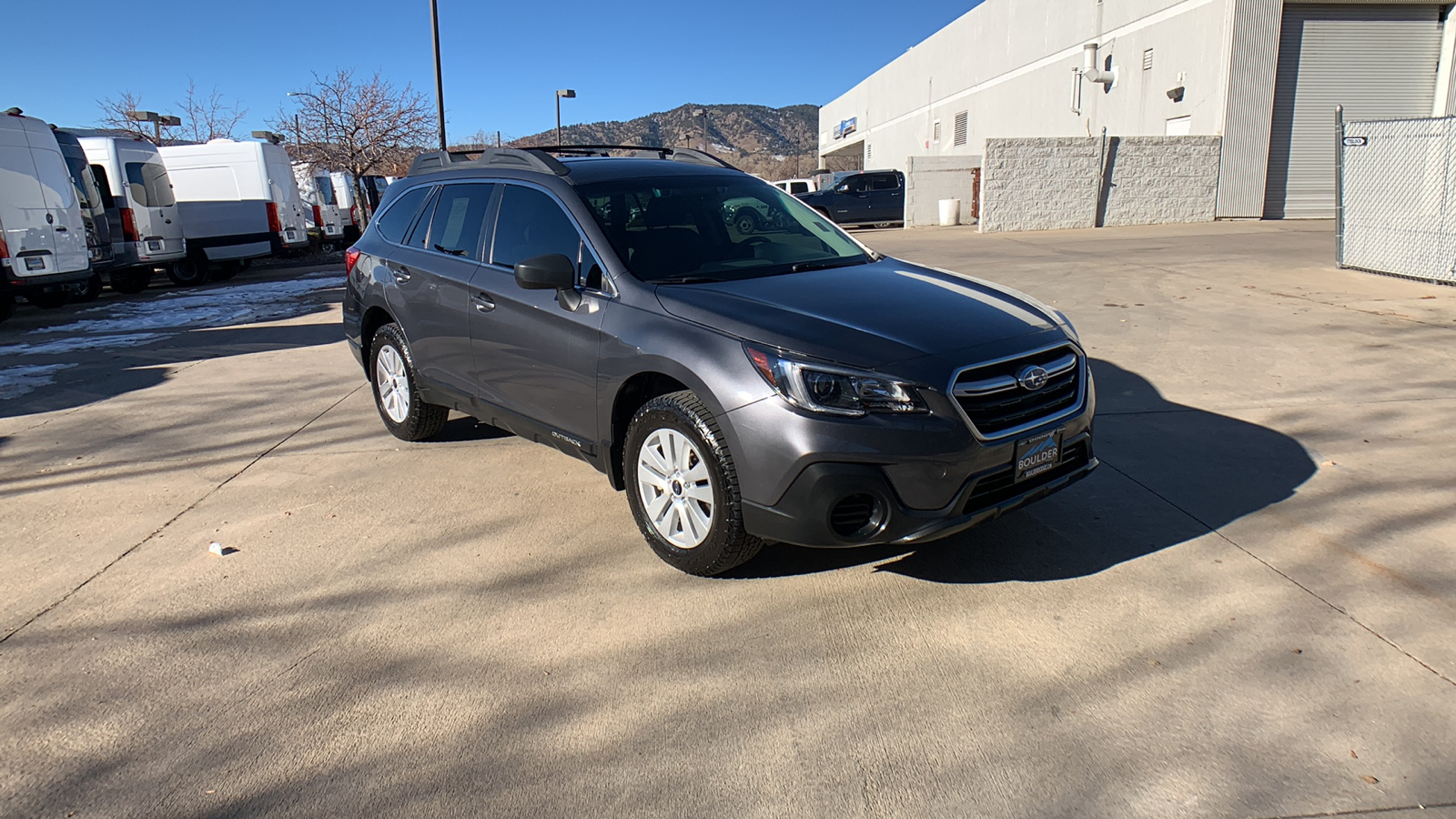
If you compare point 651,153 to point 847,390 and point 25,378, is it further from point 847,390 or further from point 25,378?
point 25,378

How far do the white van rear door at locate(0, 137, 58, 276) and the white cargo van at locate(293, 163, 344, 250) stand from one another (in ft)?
39.6

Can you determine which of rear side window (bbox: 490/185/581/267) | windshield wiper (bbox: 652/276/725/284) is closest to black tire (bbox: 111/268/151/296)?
rear side window (bbox: 490/185/581/267)

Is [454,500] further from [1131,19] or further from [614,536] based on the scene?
[1131,19]

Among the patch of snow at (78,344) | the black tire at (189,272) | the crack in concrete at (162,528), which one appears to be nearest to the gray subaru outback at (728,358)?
the crack in concrete at (162,528)

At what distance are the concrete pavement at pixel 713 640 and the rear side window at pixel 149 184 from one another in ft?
40.0

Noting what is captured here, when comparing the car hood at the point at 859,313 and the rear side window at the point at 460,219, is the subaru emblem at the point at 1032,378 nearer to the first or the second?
the car hood at the point at 859,313

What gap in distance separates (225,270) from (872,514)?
20.0 m

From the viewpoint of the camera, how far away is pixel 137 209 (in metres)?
16.3

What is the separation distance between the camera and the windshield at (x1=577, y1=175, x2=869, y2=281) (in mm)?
4387

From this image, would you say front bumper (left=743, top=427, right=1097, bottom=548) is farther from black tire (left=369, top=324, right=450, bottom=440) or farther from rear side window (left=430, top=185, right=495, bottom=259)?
black tire (left=369, top=324, right=450, bottom=440)

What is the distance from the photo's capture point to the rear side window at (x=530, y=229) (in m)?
4.56

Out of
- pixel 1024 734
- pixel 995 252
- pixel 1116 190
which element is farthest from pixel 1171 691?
pixel 1116 190

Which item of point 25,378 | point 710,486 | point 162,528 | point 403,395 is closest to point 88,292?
point 25,378

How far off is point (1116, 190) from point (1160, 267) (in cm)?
1086
